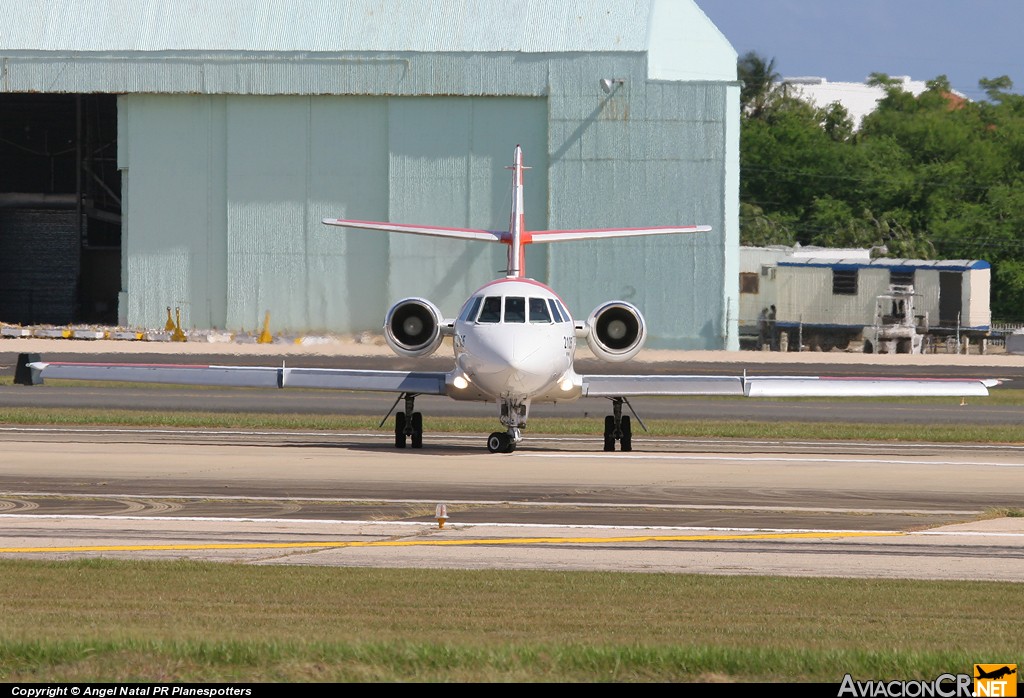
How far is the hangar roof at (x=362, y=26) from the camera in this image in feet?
162

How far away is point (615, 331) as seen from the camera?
24.1 metres

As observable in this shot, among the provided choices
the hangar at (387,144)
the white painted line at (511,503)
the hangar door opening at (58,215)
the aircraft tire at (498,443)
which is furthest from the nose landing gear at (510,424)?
the hangar door opening at (58,215)

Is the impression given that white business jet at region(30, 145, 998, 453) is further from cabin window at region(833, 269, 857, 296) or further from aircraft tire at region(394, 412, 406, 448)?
cabin window at region(833, 269, 857, 296)

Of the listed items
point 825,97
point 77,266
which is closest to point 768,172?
point 77,266

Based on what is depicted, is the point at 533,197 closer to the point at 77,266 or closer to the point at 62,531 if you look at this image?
the point at 77,266

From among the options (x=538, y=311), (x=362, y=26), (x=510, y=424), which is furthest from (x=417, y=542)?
(x=362, y=26)

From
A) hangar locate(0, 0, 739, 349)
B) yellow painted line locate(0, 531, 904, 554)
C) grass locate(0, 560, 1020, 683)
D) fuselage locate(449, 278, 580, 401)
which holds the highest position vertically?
hangar locate(0, 0, 739, 349)

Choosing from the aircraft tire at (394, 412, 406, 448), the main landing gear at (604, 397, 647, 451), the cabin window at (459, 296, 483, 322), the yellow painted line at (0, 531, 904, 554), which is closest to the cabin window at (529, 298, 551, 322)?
the cabin window at (459, 296, 483, 322)

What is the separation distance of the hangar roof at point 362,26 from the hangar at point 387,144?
8 cm

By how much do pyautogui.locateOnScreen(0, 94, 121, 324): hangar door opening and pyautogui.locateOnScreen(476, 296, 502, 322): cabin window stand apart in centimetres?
4183

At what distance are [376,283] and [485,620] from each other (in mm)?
41456

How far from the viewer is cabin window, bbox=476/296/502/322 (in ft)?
72.7

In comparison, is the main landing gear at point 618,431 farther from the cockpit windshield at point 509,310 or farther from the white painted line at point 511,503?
the white painted line at point 511,503

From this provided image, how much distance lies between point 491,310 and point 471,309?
48 cm
